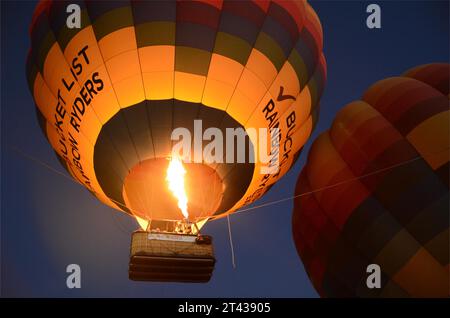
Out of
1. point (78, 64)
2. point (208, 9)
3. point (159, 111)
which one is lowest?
point (159, 111)

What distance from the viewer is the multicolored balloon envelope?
6688 mm

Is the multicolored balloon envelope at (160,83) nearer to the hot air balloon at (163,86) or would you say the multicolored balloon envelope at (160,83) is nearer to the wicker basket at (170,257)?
the hot air balloon at (163,86)

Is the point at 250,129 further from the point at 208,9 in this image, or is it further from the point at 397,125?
the point at 397,125

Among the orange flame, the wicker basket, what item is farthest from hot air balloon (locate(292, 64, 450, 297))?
the wicker basket

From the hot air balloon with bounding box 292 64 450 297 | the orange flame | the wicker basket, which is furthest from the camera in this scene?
the hot air balloon with bounding box 292 64 450 297

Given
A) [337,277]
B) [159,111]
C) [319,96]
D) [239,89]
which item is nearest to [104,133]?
[159,111]

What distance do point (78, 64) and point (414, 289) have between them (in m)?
4.61

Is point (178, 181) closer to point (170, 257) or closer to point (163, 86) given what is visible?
point (163, 86)

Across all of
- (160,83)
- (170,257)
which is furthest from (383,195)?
(160,83)

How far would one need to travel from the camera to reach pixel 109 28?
672cm

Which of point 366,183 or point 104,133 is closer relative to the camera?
point 104,133

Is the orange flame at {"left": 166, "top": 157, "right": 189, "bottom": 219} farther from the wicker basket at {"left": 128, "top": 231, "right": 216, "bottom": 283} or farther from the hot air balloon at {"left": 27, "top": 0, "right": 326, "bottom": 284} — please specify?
the wicker basket at {"left": 128, "top": 231, "right": 216, "bottom": 283}

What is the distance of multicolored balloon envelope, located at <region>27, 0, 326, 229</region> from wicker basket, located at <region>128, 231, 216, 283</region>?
3.02ft

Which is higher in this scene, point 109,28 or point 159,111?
point 109,28
